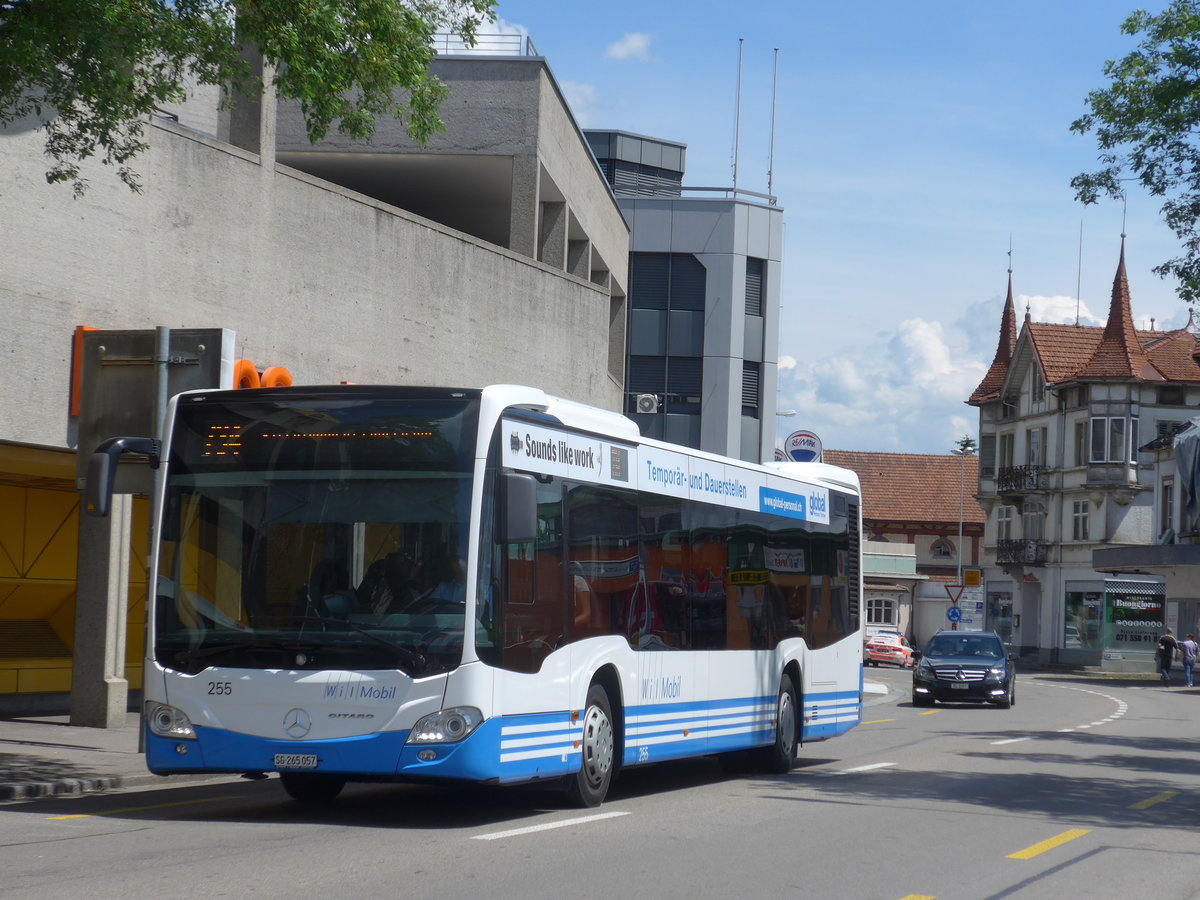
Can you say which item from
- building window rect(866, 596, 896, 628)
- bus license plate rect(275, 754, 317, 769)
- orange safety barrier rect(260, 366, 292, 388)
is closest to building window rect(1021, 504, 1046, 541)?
building window rect(866, 596, 896, 628)

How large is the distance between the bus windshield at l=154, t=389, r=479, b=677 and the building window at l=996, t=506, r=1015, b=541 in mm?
75067

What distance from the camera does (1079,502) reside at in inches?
3034

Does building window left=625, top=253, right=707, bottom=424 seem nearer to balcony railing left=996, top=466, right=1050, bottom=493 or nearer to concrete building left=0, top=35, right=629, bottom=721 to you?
concrete building left=0, top=35, right=629, bottom=721

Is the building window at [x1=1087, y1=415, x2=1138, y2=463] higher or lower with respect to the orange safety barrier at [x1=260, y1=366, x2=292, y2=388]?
higher

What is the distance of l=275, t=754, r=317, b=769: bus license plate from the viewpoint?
10805mm

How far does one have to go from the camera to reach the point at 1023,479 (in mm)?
80438

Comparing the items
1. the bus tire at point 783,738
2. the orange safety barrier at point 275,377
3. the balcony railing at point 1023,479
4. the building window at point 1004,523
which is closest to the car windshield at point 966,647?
the bus tire at point 783,738

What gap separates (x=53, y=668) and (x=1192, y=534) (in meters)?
51.9

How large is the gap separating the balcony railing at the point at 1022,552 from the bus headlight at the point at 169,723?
235 ft

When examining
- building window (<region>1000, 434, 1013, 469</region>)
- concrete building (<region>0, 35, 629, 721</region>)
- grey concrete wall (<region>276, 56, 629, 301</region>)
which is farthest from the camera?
building window (<region>1000, 434, 1013, 469</region>)

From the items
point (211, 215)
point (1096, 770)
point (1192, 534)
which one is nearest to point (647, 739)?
point (1096, 770)

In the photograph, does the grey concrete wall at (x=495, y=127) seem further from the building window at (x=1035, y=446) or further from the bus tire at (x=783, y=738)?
the building window at (x=1035, y=446)

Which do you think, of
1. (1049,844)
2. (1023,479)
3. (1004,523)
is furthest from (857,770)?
(1004,523)

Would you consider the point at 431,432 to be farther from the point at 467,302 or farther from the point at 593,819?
the point at 467,302
